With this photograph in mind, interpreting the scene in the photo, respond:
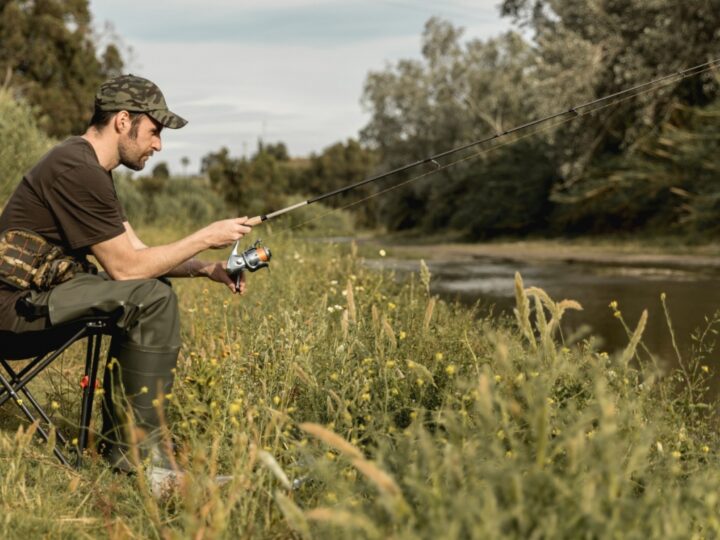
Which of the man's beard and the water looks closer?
the man's beard

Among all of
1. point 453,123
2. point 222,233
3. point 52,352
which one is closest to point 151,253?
point 222,233

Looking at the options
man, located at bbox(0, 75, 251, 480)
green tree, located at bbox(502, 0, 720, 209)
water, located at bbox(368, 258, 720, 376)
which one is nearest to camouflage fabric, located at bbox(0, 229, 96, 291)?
man, located at bbox(0, 75, 251, 480)

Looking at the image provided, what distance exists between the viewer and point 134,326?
12.0 ft

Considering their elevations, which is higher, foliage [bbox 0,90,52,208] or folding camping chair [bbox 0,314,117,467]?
foliage [bbox 0,90,52,208]

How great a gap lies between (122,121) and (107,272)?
624mm

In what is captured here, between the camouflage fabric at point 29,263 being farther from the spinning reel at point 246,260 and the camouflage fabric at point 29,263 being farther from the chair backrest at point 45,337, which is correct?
the spinning reel at point 246,260

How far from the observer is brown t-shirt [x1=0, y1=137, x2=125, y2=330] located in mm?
3645

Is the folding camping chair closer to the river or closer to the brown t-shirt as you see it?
the brown t-shirt

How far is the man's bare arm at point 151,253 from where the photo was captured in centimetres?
371

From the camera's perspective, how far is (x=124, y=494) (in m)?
3.39

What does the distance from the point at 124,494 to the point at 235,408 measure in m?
0.83

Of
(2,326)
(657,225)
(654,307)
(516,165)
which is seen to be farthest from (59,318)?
(516,165)

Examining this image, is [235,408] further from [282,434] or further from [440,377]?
[440,377]

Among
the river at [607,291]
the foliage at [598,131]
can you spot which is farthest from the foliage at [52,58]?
the river at [607,291]
